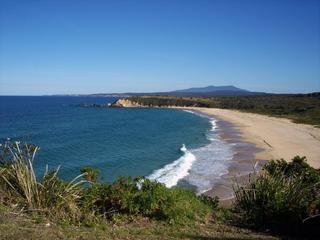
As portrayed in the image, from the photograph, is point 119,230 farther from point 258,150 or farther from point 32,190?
point 258,150

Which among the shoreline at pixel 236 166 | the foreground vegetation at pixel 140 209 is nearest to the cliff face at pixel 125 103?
the shoreline at pixel 236 166

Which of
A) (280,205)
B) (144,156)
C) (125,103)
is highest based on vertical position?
(280,205)

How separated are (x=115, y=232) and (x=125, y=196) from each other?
4.06ft

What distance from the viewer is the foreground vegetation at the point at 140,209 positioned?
7.25 meters

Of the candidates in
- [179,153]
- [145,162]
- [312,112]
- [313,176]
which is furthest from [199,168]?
[312,112]

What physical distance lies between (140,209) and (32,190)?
84.9 inches

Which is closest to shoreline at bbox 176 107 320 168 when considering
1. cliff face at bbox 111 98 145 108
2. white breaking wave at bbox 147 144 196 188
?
white breaking wave at bbox 147 144 196 188

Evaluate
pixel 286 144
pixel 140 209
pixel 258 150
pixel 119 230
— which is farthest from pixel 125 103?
pixel 119 230

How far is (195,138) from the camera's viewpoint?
1780 inches

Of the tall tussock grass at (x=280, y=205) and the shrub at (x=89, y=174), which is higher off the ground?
the shrub at (x=89, y=174)

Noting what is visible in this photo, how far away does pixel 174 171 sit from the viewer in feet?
84.3

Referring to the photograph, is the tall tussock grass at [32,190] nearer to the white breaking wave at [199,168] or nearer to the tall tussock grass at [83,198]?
the tall tussock grass at [83,198]

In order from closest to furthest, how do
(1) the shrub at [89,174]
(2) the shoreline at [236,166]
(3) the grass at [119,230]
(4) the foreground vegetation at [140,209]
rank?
(3) the grass at [119,230] < (4) the foreground vegetation at [140,209] < (1) the shrub at [89,174] < (2) the shoreline at [236,166]

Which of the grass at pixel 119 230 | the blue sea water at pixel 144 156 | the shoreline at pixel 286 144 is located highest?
the grass at pixel 119 230
